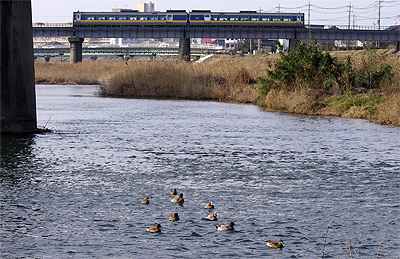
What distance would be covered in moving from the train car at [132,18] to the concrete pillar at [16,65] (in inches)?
2920

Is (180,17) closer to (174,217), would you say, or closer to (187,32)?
(187,32)

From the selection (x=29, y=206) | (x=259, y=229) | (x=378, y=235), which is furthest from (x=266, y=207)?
(x=29, y=206)

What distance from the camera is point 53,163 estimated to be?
19.2 metres

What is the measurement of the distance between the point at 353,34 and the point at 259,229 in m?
102

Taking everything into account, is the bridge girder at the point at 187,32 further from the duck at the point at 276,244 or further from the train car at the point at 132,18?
the duck at the point at 276,244

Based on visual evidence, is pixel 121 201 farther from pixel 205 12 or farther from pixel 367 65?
pixel 205 12

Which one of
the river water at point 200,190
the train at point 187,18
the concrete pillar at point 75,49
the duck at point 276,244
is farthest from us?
the concrete pillar at point 75,49

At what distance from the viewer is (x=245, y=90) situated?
45.8 metres

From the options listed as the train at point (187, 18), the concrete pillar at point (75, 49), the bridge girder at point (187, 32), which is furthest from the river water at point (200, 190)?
the concrete pillar at point (75, 49)

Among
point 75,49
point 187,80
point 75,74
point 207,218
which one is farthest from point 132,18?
point 207,218

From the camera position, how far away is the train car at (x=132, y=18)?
98125mm

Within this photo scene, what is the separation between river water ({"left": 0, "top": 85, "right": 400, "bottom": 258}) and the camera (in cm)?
1094

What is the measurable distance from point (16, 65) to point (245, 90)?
78.9ft

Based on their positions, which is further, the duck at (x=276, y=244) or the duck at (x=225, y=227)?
the duck at (x=225, y=227)
